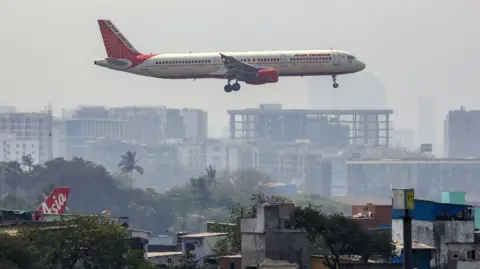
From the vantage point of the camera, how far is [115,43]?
528 ft

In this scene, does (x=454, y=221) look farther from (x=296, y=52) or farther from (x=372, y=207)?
(x=296, y=52)

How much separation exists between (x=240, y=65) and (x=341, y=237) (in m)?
68.9

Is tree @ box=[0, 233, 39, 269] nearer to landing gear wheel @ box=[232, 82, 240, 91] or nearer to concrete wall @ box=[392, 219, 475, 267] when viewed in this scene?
concrete wall @ box=[392, 219, 475, 267]

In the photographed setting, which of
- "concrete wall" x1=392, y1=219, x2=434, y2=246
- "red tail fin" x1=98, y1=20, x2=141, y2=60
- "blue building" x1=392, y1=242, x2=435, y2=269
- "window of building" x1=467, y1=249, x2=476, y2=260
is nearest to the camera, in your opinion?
"window of building" x1=467, y1=249, x2=476, y2=260

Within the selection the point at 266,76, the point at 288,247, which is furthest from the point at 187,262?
the point at 266,76

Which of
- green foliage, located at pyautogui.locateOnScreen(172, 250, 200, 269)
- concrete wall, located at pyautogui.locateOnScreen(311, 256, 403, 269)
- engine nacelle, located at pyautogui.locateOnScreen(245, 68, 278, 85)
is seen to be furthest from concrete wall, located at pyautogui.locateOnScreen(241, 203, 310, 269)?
engine nacelle, located at pyautogui.locateOnScreen(245, 68, 278, 85)

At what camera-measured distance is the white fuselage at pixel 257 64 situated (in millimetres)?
149500

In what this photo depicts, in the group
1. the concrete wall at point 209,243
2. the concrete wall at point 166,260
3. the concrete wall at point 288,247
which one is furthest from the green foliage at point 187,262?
the concrete wall at point 288,247

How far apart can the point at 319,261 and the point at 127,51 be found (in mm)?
77761

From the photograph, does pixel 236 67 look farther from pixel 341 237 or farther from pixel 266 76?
pixel 341 237

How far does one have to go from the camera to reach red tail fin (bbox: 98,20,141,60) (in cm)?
15636

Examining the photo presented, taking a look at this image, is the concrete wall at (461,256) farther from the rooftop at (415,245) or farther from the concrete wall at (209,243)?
the concrete wall at (209,243)

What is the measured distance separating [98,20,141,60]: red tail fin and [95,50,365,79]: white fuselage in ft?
11.6

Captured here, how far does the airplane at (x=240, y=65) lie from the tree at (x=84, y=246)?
A: 6821 centimetres
